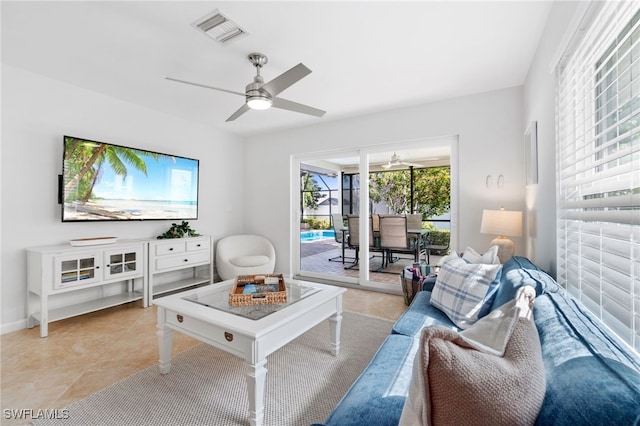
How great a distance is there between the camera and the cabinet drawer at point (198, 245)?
3774mm

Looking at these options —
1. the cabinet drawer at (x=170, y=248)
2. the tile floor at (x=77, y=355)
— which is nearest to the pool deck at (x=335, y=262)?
the tile floor at (x=77, y=355)

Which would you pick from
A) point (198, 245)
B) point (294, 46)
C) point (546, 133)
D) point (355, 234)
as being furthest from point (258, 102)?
point (355, 234)

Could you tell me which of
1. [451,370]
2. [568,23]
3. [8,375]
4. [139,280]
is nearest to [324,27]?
[568,23]

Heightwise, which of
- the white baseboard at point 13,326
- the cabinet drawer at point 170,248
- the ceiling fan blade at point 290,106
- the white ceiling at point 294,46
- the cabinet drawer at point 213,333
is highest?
the white ceiling at point 294,46

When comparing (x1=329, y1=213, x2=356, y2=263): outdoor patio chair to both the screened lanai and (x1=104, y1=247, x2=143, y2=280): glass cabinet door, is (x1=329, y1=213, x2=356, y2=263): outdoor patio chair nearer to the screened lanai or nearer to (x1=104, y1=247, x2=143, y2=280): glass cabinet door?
the screened lanai

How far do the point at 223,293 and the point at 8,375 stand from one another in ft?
4.83

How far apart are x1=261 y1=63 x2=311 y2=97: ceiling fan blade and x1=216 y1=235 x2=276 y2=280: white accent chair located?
7.97 ft

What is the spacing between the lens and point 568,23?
1.52 meters

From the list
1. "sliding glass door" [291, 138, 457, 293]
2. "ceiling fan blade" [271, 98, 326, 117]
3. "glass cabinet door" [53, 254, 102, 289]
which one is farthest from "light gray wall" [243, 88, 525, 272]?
"glass cabinet door" [53, 254, 102, 289]

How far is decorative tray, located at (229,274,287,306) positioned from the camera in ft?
6.15

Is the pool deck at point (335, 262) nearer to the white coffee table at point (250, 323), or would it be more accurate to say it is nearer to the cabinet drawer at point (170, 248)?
the cabinet drawer at point (170, 248)

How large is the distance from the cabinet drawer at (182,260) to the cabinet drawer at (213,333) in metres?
1.81

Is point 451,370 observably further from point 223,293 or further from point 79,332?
point 79,332

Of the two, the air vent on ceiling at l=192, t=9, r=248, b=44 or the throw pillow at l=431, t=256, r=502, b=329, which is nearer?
the throw pillow at l=431, t=256, r=502, b=329
